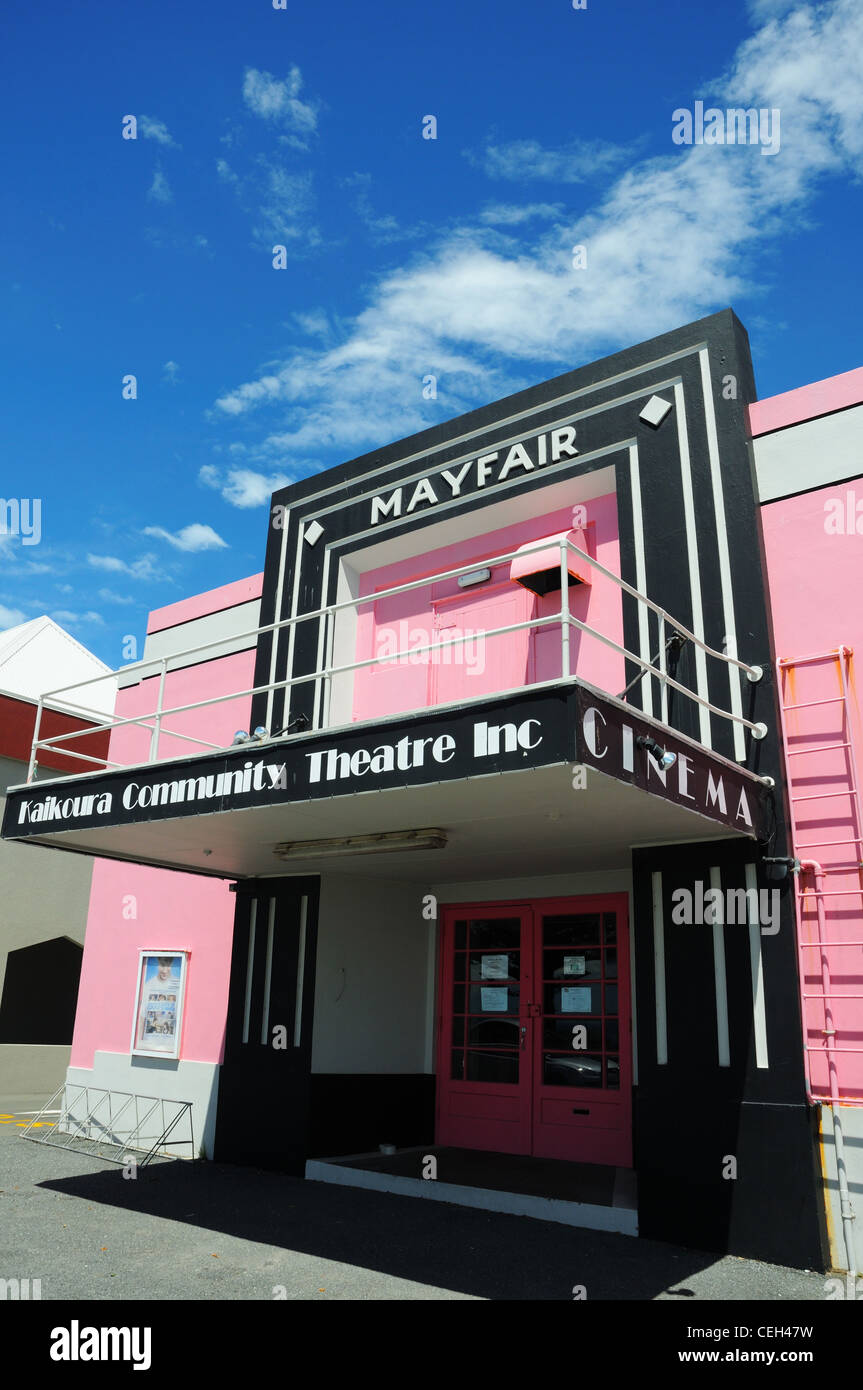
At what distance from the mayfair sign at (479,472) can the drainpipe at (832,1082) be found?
14.7 ft

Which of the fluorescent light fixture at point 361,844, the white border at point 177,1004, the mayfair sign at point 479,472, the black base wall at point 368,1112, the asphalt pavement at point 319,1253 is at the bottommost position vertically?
the asphalt pavement at point 319,1253

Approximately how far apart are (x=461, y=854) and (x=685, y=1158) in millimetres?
2961

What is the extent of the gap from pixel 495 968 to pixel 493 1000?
31cm

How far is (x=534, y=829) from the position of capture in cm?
734

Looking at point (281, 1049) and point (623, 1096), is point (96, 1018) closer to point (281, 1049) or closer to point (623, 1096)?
point (281, 1049)

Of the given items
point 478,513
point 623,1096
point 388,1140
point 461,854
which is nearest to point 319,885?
point 461,854

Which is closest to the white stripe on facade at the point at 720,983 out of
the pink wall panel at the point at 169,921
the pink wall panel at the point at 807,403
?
the pink wall panel at the point at 807,403

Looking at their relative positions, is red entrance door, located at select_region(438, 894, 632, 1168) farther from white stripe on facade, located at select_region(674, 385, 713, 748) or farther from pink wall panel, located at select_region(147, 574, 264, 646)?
pink wall panel, located at select_region(147, 574, 264, 646)

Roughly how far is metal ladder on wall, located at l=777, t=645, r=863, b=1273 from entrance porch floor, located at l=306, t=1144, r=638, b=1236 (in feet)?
5.18

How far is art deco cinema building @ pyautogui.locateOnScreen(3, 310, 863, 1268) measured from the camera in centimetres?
652

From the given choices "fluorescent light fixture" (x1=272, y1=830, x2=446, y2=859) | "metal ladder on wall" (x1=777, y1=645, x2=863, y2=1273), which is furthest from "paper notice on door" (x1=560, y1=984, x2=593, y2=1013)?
"metal ladder on wall" (x1=777, y1=645, x2=863, y2=1273)

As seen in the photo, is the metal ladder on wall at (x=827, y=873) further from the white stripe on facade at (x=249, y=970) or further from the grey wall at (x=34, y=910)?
the grey wall at (x=34, y=910)

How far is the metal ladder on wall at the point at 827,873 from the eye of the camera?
6492mm
